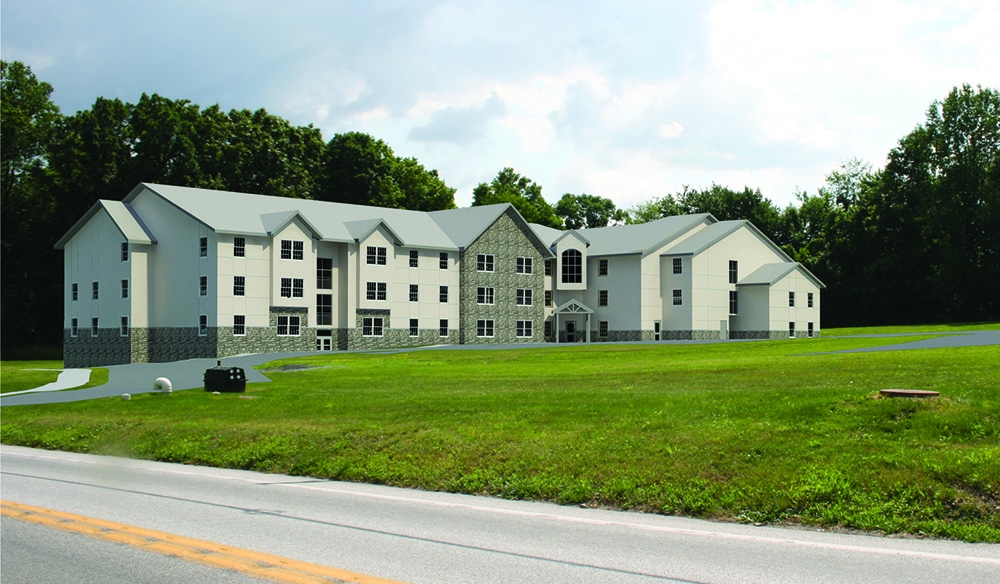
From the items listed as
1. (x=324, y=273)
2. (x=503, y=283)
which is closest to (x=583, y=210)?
(x=503, y=283)

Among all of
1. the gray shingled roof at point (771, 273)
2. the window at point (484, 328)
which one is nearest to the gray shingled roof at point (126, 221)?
the window at point (484, 328)

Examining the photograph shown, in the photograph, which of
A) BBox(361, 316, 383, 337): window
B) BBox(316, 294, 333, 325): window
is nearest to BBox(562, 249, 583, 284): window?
BBox(361, 316, 383, 337): window

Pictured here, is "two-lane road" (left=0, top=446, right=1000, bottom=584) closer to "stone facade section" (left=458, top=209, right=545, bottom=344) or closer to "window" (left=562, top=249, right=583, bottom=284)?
"stone facade section" (left=458, top=209, right=545, bottom=344)

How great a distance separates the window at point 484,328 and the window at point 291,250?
1489 cm

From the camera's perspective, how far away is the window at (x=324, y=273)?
215ft

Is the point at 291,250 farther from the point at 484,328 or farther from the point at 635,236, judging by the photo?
the point at 635,236

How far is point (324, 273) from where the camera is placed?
6581 centimetres

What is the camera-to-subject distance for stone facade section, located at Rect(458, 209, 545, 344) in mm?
71938

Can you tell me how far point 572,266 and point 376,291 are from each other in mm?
17865

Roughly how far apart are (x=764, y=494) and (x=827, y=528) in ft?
3.83

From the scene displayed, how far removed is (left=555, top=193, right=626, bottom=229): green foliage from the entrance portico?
3962cm

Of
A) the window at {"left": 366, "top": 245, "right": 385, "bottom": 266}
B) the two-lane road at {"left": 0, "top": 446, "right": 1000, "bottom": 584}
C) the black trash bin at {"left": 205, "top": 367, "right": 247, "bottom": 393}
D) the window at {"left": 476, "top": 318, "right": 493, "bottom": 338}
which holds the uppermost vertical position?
the window at {"left": 366, "top": 245, "right": 385, "bottom": 266}

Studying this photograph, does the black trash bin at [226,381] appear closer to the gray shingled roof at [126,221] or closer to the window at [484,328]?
the gray shingled roof at [126,221]

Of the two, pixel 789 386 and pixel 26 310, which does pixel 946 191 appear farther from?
pixel 26 310
